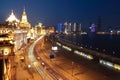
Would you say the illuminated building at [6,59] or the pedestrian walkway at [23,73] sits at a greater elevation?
the illuminated building at [6,59]

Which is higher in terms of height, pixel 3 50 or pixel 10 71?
pixel 3 50

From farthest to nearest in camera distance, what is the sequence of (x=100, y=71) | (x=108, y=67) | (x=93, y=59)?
1. (x=93, y=59)
2. (x=108, y=67)
3. (x=100, y=71)

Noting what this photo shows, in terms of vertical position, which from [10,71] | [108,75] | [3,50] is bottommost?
[108,75]

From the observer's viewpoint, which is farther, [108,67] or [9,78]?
[108,67]

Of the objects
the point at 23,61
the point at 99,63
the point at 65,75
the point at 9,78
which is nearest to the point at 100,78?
the point at 65,75

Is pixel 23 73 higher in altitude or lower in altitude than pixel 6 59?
lower

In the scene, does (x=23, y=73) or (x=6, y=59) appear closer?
(x=6, y=59)

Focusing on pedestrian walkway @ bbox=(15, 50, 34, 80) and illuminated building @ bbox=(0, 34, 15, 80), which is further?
pedestrian walkway @ bbox=(15, 50, 34, 80)

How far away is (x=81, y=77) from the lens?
58.4 m

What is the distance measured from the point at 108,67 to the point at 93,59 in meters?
13.0

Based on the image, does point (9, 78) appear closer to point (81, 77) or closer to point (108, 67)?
point (81, 77)

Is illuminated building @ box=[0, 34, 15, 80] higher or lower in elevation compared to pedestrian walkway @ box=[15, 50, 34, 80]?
higher

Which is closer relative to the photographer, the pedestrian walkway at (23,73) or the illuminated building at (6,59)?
the illuminated building at (6,59)

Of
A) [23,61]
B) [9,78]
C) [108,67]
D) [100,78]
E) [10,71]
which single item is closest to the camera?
[9,78]
